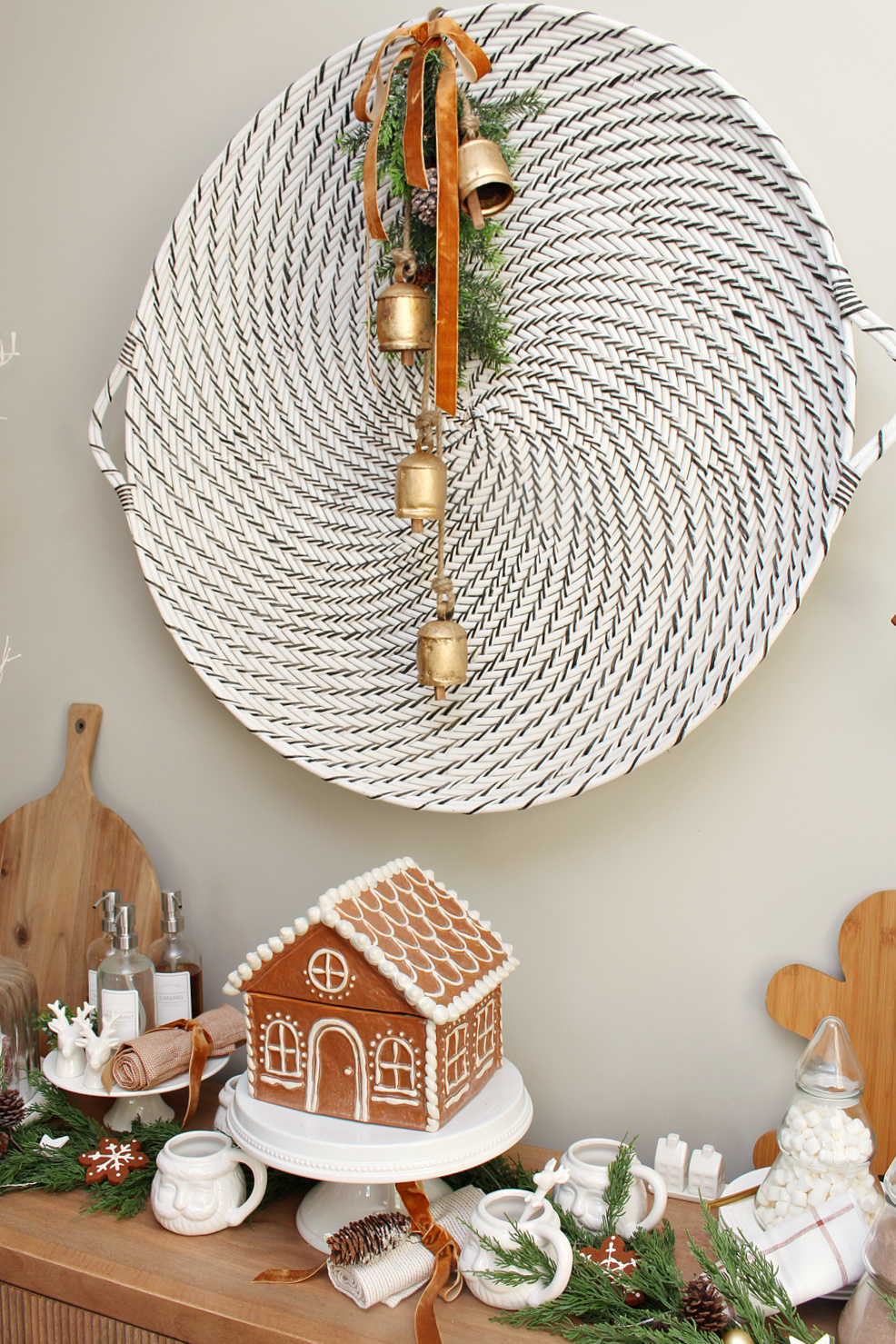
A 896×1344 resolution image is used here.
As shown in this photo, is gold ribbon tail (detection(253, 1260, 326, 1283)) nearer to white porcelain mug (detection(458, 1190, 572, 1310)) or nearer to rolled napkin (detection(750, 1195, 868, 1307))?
white porcelain mug (detection(458, 1190, 572, 1310))

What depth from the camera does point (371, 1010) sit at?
85cm

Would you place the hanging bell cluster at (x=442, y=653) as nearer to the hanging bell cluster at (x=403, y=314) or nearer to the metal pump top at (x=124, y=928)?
the hanging bell cluster at (x=403, y=314)

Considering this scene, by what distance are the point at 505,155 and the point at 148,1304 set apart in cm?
103

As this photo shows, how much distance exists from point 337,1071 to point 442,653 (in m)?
0.37

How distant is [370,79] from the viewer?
921mm

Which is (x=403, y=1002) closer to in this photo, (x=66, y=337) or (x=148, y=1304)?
(x=148, y=1304)

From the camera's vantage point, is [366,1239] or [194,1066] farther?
[194,1066]

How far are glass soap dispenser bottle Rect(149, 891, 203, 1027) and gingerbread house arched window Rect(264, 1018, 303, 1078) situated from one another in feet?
0.88

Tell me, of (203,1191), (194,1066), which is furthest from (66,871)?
(203,1191)

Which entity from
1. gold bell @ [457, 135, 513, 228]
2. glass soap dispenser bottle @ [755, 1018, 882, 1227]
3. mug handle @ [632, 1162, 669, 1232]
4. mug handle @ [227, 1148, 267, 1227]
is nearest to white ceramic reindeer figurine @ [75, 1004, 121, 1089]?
mug handle @ [227, 1148, 267, 1227]

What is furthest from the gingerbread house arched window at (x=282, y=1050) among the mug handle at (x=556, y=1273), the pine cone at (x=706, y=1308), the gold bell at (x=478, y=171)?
the gold bell at (x=478, y=171)

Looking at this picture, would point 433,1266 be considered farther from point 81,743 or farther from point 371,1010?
point 81,743

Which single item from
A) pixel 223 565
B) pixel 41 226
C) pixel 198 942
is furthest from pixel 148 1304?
pixel 41 226

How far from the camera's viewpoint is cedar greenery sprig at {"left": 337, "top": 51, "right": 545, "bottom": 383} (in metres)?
0.93
